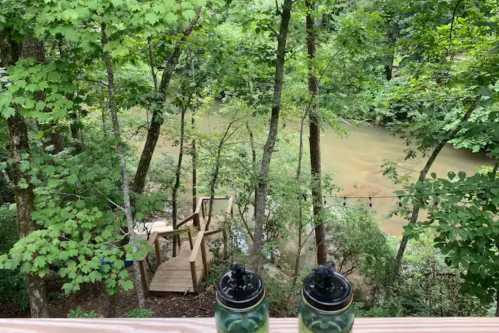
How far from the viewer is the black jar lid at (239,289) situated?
60cm

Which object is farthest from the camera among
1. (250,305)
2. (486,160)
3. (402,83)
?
(486,160)

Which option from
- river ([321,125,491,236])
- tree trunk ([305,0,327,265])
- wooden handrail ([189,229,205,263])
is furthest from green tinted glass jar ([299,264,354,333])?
river ([321,125,491,236])

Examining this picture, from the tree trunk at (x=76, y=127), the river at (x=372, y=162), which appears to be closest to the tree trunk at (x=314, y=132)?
the tree trunk at (x=76, y=127)

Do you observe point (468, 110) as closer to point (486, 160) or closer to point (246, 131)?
point (246, 131)

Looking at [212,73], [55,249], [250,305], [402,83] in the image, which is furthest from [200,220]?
[250,305]

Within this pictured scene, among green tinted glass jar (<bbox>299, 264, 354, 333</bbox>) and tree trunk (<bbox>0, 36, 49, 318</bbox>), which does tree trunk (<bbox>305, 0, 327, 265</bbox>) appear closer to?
tree trunk (<bbox>0, 36, 49, 318</bbox>)

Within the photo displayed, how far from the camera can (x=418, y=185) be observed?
3100 mm

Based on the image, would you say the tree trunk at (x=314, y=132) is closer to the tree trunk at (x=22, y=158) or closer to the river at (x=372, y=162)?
the tree trunk at (x=22, y=158)

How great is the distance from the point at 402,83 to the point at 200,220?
422cm

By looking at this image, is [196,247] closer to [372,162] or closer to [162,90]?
[162,90]

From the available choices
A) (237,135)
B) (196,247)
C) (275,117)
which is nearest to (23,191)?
(275,117)

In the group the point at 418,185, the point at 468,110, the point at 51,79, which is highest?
the point at 51,79

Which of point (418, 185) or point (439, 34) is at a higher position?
point (439, 34)

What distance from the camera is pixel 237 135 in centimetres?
719
